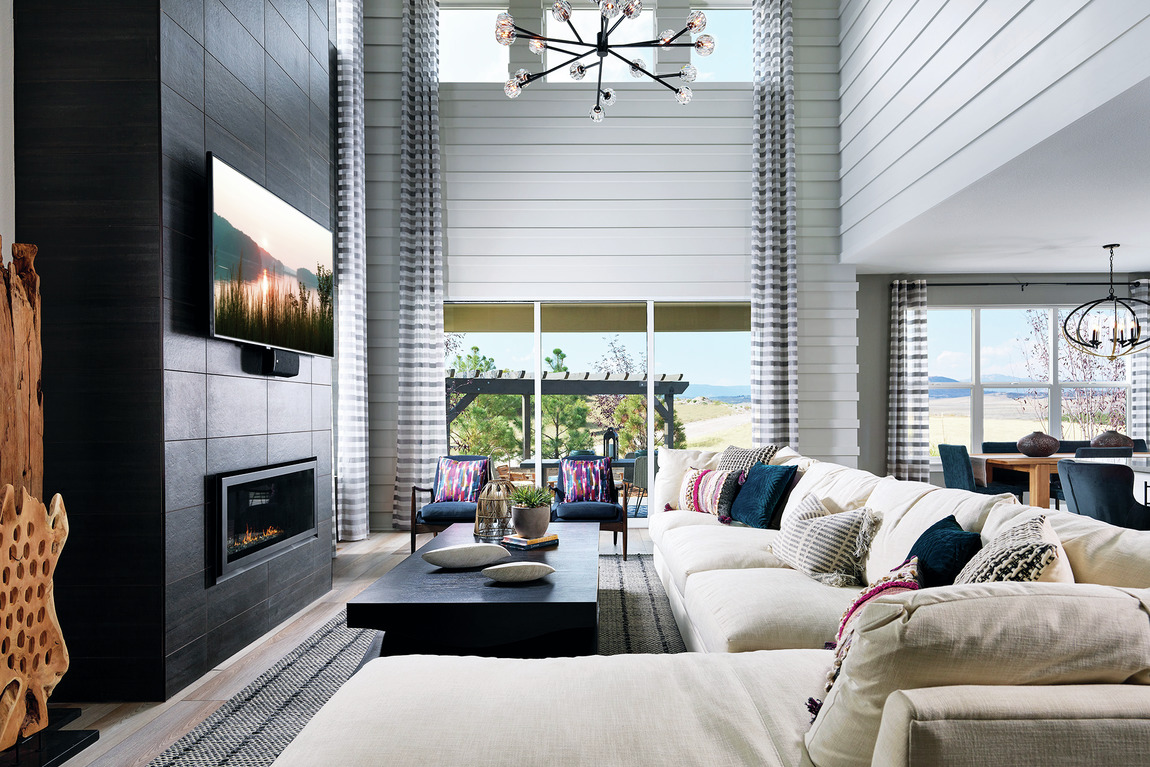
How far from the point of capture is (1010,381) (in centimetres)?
719

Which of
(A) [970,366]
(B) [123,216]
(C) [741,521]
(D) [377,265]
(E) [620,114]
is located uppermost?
(E) [620,114]

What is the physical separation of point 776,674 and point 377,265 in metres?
5.29

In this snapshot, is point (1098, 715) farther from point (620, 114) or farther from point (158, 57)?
point (620, 114)

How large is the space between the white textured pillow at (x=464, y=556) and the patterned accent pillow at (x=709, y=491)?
5.74ft

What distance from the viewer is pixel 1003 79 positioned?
3.58 m

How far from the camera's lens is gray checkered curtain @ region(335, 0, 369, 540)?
5.66 m

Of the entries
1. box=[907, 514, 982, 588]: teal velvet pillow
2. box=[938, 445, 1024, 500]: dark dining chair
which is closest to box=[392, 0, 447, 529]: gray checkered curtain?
box=[938, 445, 1024, 500]: dark dining chair

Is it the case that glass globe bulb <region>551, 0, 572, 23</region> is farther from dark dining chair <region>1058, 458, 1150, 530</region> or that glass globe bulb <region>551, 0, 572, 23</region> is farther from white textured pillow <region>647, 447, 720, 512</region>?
dark dining chair <region>1058, 458, 1150, 530</region>

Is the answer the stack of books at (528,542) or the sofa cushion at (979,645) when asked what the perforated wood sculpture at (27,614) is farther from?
the sofa cushion at (979,645)

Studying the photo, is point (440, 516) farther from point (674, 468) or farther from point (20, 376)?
point (20, 376)

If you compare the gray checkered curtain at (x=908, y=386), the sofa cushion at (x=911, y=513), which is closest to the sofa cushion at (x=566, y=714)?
the sofa cushion at (x=911, y=513)

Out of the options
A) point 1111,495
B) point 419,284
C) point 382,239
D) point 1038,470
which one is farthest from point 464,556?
point 1038,470

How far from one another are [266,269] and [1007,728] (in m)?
3.37

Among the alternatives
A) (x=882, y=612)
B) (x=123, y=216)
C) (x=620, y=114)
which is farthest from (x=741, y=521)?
(x=620, y=114)
